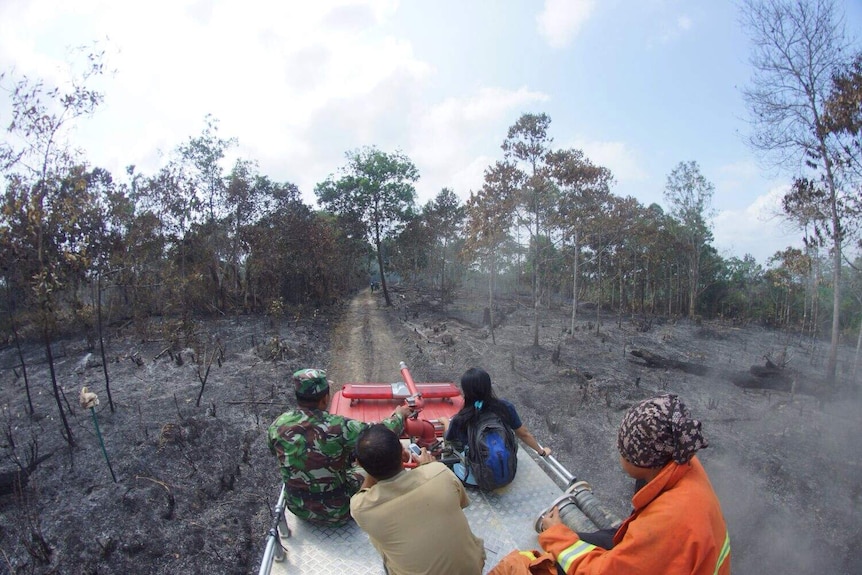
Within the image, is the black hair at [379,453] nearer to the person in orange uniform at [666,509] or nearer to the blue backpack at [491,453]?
the person in orange uniform at [666,509]

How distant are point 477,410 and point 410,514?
1420 millimetres

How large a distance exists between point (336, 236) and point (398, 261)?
12370 millimetres

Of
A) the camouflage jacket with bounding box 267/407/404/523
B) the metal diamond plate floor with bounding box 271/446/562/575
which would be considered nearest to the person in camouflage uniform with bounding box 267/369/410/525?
the camouflage jacket with bounding box 267/407/404/523

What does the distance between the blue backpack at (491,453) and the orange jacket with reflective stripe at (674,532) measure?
151cm

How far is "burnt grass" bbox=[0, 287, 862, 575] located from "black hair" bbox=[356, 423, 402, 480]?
334 centimetres

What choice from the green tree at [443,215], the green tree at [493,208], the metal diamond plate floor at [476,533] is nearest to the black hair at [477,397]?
the metal diamond plate floor at [476,533]

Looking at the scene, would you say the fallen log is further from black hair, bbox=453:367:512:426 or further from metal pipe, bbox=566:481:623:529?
metal pipe, bbox=566:481:623:529

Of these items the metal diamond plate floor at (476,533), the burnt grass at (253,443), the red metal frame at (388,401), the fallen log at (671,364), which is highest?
the red metal frame at (388,401)

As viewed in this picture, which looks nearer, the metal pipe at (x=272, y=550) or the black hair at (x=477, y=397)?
the metal pipe at (x=272, y=550)

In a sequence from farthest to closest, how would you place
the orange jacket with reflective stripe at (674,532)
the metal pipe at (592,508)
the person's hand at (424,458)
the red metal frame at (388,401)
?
the red metal frame at (388,401) → the person's hand at (424,458) → the metal pipe at (592,508) → the orange jacket with reflective stripe at (674,532)

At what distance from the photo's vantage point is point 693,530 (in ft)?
5.30

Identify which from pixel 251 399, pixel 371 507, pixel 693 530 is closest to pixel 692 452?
pixel 693 530

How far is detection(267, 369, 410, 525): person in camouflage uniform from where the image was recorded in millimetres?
3004

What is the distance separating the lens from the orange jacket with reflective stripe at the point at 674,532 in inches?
63.4
